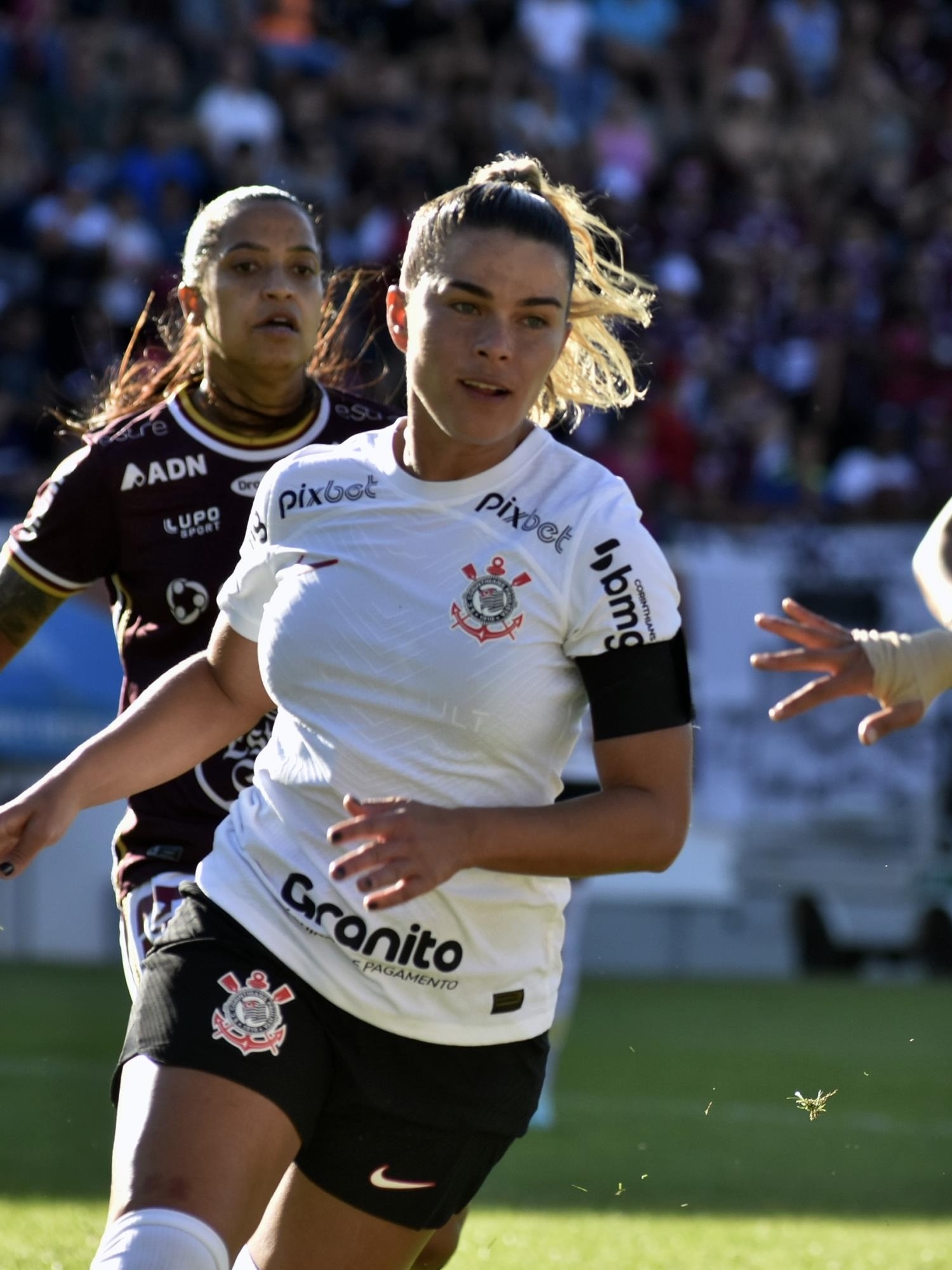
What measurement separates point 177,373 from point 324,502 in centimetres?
160

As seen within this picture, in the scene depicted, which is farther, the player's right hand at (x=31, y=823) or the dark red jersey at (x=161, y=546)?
the dark red jersey at (x=161, y=546)

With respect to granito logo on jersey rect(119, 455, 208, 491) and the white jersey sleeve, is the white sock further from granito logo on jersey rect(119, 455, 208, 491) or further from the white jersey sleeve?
granito logo on jersey rect(119, 455, 208, 491)

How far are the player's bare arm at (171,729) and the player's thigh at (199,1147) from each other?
512 millimetres

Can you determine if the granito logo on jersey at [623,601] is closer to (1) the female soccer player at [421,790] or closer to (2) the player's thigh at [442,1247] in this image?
(1) the female soccer player at [421,790]

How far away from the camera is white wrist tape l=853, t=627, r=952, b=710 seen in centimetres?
367

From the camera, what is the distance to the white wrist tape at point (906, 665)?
3666 mm

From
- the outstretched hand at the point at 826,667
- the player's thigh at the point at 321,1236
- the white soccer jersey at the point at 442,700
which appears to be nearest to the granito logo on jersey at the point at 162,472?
the white soccer jersey at the point at 442,700

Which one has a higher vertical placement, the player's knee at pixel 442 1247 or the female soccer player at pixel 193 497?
the female soccer player at pixel 193 497

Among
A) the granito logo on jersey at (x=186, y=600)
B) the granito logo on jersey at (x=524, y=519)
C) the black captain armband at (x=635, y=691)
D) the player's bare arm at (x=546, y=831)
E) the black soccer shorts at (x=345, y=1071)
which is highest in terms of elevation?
the granito logo on jersey at (x=524, y=519)

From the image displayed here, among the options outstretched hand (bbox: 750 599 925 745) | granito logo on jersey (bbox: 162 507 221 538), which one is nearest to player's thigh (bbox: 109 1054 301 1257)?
outstretched hand (bbox: 750 599 925 745)

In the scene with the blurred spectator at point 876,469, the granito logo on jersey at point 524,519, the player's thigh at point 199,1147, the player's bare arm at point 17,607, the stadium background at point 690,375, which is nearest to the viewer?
the player's thigh at point 199,1147

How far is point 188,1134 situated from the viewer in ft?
10.4

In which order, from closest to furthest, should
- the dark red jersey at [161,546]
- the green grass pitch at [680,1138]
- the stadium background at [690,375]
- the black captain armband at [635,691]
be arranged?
the black captain armband at [635,691] < the dark red jersey at [161,546] < the green grass pitch at [680,1138] < the stadium background at [690,375]

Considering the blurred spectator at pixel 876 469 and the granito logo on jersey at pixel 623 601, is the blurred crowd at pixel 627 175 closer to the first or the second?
the blurred spectator at pixel 876 469
